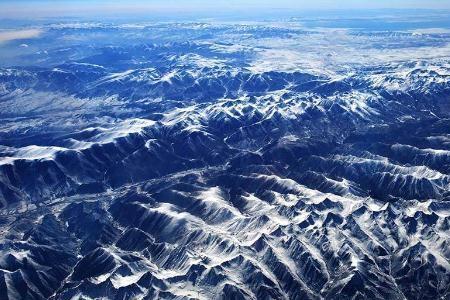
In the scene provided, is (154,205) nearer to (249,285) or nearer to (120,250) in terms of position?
(120,250)

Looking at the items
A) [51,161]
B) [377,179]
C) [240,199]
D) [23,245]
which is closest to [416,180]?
[377,179]

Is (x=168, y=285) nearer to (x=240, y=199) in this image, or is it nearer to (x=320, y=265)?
(x=320, y=265)

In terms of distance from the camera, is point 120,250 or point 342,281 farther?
point 120,250

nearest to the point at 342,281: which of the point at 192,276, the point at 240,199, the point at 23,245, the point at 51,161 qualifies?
the point at 192,276

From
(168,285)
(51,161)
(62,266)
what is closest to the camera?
(168,285)

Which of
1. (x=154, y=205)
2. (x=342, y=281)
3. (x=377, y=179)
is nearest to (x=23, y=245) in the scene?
(x=154, y=205)

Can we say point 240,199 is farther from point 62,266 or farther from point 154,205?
point 62,266

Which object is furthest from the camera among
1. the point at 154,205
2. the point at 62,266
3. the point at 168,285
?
the point at 154,205

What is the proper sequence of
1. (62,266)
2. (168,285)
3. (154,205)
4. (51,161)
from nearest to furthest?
1. (168,285)
2. (62,266)
3. (154,205)
4. (51,161)

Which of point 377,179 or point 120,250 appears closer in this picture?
point 120,250
